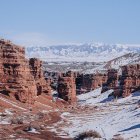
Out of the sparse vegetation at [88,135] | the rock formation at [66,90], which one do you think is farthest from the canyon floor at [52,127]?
the rock formation at [66,90]

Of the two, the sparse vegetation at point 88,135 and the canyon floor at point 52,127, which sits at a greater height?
the sparse vegetation at point 88,135

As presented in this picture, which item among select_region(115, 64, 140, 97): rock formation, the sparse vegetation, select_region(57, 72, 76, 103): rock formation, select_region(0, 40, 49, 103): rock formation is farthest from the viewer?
select_region(115, 64, 140, 97): rock formation

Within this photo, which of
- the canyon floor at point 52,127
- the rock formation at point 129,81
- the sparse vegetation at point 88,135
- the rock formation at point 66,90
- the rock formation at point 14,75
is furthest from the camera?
the rock formation at point 129,81

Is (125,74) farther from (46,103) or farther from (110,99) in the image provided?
(46,103)

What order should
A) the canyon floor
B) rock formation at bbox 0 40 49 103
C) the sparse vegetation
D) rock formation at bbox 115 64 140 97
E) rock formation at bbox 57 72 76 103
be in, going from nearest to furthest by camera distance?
the sparse vegetation
the canyon floor
rock formation at bbox 0 40 49 103
rock formation at bbox 57 72 76 103
rock formation at bbox 115 64 140 97

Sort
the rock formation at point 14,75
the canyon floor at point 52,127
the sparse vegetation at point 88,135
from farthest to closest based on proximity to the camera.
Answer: the rock formation at point 14,75
the canyon floor at point 52,127
the sparse vegetation at point 88,135

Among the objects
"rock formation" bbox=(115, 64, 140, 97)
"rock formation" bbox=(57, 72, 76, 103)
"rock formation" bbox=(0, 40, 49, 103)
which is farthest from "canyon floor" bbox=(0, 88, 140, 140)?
"rock formation" bbox=(115, 64, 140, 97)

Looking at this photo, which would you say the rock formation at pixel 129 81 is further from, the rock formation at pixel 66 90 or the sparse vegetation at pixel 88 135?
the sparse vegetation at pixel 88 135

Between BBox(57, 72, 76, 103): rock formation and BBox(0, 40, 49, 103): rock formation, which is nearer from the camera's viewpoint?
BBox(0, 40, 49, 103): rock formation

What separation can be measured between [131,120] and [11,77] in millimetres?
37285

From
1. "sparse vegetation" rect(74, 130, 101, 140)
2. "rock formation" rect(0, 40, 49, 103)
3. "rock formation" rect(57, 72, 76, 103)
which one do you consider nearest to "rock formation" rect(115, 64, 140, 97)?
"rock formation" rect(57, 72, 76, 103)

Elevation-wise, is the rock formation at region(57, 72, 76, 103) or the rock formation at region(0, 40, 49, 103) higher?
the rock formation at region(0, 40, 49, 103)

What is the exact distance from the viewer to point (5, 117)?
7400cm

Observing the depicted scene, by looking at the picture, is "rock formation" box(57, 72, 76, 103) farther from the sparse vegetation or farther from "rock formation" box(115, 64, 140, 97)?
the sparse vegetation
